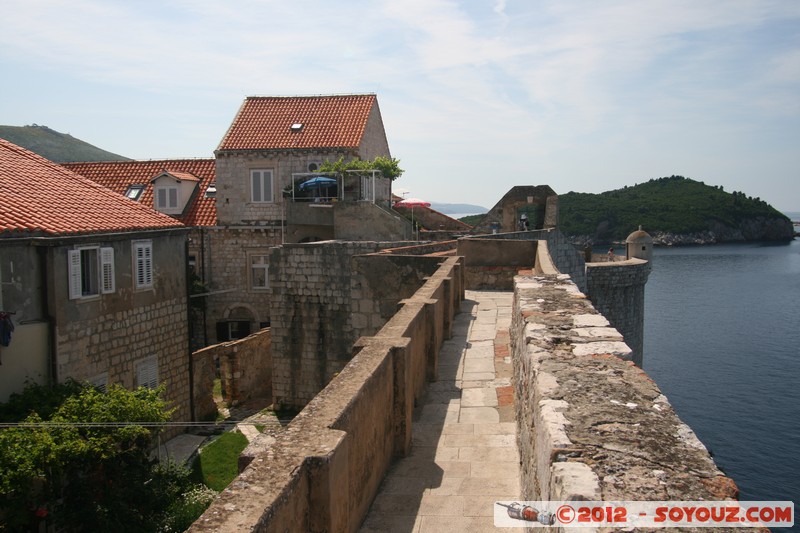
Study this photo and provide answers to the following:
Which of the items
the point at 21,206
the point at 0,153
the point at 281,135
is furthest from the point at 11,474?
the point at 281,135

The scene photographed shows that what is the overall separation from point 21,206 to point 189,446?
747 cm

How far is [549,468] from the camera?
9.72ft

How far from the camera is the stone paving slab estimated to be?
17.3 ft

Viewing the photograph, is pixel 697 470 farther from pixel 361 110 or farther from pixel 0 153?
pixel 361 110

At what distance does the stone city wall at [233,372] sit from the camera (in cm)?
2033

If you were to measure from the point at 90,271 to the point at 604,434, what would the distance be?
14906 millimetres

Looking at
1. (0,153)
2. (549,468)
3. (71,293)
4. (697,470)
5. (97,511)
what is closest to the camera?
(697,470)

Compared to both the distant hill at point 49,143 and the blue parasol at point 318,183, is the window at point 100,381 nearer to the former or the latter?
the blue parasol at point 318,183

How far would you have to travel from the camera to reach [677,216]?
119125 millimetres

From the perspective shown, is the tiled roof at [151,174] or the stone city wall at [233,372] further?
the tiled roof at [151,174]

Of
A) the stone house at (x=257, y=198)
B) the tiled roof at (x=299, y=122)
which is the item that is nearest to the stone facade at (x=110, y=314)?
the stone house at (x=257, y=198)

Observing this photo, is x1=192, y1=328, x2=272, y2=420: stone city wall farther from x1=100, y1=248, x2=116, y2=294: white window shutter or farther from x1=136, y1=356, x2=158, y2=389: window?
x1=100, y1=248, x2=116, y2=294: white window shutter

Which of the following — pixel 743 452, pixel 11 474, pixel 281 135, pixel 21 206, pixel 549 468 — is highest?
pixel 281 135

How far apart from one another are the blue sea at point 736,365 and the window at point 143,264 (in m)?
19.7
